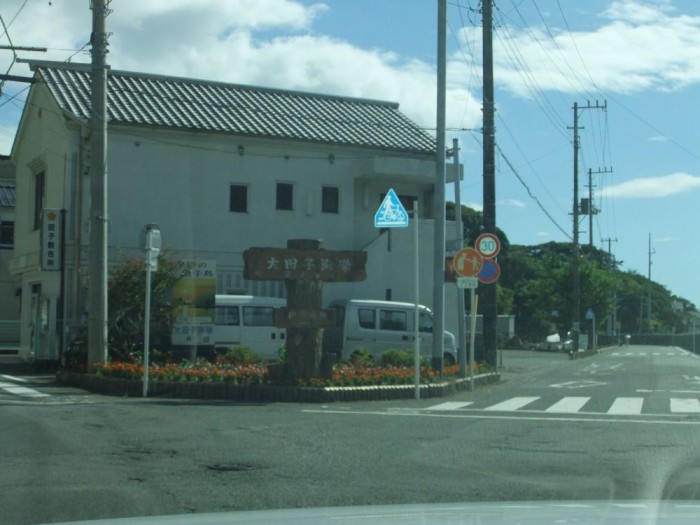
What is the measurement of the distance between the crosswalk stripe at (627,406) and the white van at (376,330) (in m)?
7.75

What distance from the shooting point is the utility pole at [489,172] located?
935 inches

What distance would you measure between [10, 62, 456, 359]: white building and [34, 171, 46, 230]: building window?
0.22ft

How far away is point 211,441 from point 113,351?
10.8 metres

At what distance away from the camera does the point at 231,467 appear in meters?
9.02

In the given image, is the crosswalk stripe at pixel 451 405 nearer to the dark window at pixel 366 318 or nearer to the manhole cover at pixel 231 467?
the manhole cover at pixel 231 467

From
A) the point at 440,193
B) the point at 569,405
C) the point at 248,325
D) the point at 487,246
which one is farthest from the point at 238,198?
the point at 569,405

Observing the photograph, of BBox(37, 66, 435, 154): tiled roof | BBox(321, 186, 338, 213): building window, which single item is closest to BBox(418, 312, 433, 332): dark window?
BBox(321, 186, 338, 213): building window

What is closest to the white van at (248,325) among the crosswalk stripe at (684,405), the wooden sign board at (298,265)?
the wooden sign board at (298,265)

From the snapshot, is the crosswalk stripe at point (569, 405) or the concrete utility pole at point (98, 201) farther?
the concrete utility pole at point (98, 201)

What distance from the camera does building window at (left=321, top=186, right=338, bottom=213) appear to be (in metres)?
30.5

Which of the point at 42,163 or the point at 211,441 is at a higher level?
the point at 42,163

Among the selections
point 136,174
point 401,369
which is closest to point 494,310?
point 401,369

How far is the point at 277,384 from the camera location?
16812 millimetres

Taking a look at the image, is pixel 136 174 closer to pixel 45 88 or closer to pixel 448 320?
pixel 45 88
